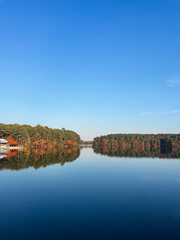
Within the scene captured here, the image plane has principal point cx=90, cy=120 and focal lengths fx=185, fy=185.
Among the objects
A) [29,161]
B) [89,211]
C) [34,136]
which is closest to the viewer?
[89,211]

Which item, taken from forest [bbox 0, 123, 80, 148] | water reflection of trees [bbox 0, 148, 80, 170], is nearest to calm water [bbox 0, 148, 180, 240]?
water reflection of trees [bbox 0, 148, 80, 170]

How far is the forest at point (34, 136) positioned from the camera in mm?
119088

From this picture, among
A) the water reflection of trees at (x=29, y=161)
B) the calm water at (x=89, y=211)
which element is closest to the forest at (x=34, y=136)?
the water reflection of trees at (x=29, y=161)

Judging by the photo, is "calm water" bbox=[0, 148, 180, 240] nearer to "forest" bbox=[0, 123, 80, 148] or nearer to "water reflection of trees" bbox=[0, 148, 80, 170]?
"water reflection of trees" bbox=[0, 148, 80, 170]

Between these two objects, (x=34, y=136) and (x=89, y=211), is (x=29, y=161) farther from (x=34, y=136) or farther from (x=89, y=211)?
(x=34, y=136)

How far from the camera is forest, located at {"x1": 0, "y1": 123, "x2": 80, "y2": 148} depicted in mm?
119088

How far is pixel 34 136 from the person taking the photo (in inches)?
5487

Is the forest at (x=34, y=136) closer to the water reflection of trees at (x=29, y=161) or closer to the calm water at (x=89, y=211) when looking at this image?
the water reflection of trees at (x=29, y=161)

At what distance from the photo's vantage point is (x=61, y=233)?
13352 millimetres

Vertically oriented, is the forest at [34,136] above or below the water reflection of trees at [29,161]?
above

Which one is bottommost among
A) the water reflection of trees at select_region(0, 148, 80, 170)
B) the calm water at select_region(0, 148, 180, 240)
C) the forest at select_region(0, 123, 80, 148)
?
the calm water at select_region(0, 148, 180, 240)

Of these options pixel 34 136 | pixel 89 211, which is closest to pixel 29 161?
pixel 89 211

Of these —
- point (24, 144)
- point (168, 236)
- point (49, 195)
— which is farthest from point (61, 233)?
point (24, 144)

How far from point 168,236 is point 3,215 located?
13.8 m
